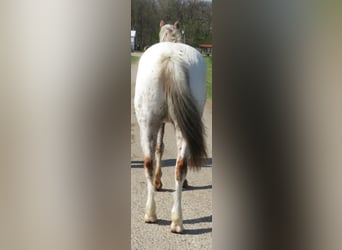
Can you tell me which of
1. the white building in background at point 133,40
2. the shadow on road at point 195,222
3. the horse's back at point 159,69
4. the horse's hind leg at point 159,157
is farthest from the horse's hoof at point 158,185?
the white building in background at point 133,40

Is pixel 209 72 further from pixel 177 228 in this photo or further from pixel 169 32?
pixel 177 228

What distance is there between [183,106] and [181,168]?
0.20 m

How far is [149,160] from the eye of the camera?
152cm

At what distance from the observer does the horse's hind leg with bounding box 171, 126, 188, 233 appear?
4.96 feet

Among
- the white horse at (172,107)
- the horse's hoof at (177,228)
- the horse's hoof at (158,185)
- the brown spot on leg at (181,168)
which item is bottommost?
the horse's hoof at (177,228)

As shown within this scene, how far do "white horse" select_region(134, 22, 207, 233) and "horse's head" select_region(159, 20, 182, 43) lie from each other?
0.05 feet

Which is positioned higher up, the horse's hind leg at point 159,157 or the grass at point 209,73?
the grass at point 209,73

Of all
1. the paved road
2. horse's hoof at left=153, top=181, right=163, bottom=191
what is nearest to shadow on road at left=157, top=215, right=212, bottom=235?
the paved road

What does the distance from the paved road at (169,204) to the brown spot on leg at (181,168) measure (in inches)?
0.7

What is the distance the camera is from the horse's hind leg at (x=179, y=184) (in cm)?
151

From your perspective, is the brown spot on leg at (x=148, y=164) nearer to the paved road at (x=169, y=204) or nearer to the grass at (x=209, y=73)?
the paved road at (x=169, y=204)

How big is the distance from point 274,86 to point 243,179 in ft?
0.99

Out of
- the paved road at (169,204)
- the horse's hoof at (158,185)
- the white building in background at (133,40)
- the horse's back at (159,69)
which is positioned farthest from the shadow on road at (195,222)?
the white building in background at (133,40)

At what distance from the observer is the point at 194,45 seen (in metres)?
1.50
